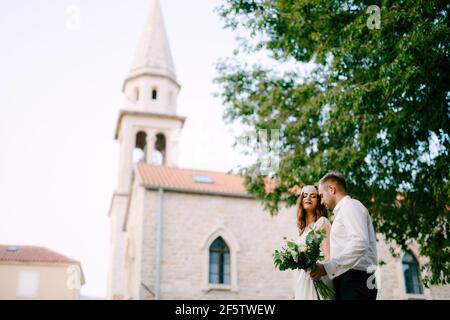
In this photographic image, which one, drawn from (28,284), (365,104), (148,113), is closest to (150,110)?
(148,113)

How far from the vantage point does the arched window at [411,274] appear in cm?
2214

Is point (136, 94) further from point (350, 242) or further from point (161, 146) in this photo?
point (350, 242)

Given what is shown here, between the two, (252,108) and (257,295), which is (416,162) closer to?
(252,108)

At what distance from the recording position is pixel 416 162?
9953mm

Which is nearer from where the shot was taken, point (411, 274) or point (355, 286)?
point (355, 286)

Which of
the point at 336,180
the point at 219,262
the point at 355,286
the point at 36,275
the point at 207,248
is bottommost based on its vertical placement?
the point at 355,286

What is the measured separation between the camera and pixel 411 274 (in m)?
22.4

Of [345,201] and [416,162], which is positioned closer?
[345,201]

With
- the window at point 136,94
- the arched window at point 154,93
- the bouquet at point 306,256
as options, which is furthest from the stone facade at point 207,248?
the window at point 136,94

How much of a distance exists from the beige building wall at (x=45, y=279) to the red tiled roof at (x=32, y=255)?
1.03ft

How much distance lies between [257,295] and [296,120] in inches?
449

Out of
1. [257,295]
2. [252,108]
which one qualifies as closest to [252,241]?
[257,295]

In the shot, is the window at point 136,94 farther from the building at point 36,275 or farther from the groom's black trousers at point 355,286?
the groom's black trousers at point 355,286

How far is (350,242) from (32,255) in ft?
65.2
